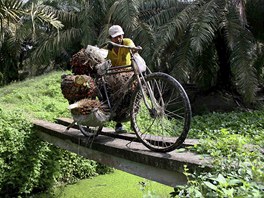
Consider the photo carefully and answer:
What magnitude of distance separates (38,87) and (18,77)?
632 cm

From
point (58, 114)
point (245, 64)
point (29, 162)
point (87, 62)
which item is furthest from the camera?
point (245, 64)

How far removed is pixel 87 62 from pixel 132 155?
4.57 feet

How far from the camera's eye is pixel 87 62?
4.33 meters

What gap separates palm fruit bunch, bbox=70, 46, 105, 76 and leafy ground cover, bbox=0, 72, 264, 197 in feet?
4.75

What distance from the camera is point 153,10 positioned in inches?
418

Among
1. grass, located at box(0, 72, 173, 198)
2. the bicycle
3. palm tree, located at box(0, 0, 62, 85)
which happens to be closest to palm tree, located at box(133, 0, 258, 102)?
A: grass, located at box(0, 72, 173, 198)

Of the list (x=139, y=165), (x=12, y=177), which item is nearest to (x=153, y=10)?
(x=12, y=177)

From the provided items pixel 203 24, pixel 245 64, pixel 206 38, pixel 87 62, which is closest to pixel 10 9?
pixel 87 62

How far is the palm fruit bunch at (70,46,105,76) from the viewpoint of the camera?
4.34m

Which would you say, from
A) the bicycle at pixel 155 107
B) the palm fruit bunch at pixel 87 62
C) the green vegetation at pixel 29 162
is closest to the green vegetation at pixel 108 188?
the green vegetation at pixel 29 162

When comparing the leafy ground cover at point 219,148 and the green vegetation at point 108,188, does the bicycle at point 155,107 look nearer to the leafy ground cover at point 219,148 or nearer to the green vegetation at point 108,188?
the leafy ground cover at point 219,148

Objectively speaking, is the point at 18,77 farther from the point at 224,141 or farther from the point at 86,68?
the point at 224,141

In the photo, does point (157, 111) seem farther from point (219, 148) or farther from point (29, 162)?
point (29, 162)

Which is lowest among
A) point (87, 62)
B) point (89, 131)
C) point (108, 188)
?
point (108, 188)
